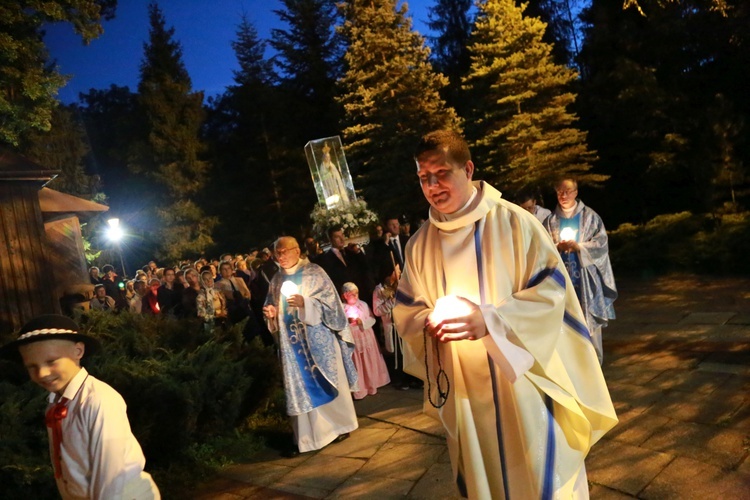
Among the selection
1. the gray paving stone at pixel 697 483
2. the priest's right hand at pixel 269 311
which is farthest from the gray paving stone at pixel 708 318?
the priest's right hand at pixel 269 311

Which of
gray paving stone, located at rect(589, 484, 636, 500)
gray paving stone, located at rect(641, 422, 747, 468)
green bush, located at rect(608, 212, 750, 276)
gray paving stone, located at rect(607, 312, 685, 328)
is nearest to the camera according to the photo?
gray paving stone, located at rect(589, 484, 636, 500)

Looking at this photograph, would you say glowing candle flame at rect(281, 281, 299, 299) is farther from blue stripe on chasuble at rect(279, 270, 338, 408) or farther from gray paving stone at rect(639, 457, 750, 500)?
→ gray paving stone at rect(639, 457, 750, 500)

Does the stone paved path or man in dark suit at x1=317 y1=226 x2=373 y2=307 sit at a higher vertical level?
man in dark suit at x1=317 y1=226 x2=373 y2=307

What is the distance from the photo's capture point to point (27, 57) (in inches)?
366

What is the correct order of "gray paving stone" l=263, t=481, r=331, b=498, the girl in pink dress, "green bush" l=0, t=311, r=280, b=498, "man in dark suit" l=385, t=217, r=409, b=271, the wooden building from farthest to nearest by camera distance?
"man in dark suit" l=385, t=217, r=409, b=271
the girl in pink dress
the wooden building
"gray paving stone" l=263, t=481, r=331, b=498
"green bush" l=0, t=311, r=280, b=498

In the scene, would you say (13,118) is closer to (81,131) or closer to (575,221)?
(575,221)

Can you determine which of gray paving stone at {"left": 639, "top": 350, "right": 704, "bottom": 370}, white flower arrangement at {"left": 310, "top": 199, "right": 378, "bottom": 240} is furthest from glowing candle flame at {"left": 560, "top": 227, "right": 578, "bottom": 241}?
white flower arrangement at {"left": 310, "top": 199, "right": 378, "bottom": 240}

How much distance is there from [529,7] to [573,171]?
1257cm

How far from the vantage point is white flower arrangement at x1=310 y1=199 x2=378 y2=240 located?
14961 millimetres

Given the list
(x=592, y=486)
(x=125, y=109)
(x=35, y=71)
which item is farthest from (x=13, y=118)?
(x=125, y=109)

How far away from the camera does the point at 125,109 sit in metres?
40.9

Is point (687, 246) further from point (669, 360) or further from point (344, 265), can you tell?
point (344, 265)

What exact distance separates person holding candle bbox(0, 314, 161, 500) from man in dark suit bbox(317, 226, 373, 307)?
19.8 ft

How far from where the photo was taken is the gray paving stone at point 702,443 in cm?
402
